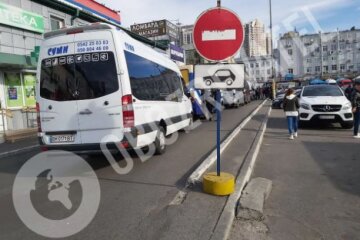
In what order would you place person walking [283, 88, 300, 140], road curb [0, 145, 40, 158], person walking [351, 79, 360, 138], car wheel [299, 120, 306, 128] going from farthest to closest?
car wheel [299, 120, 306, 128]
person walking [283, 88, 300, 140]
person walking [351, 79, 360, 138]
road curb [0, 145, 40, 158]

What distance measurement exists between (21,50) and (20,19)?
1.38 m

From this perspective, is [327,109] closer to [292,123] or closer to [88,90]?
[292,123]

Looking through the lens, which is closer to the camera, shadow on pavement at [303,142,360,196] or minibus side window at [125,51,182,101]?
shadow on pavement at [303,142,360,196]

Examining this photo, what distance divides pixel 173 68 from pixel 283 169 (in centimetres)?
544

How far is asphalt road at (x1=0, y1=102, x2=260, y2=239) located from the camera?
4.02 m

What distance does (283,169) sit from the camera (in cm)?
693

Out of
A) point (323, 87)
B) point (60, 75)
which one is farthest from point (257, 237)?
point (323, 87)

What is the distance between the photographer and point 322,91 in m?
13.7

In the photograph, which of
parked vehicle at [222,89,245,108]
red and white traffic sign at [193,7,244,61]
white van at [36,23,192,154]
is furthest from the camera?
parked vehicle at [222,89,245,108]

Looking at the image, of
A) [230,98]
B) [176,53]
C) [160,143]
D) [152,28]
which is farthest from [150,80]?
[152,28]

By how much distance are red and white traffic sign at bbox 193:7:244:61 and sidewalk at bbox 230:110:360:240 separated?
2321 mm

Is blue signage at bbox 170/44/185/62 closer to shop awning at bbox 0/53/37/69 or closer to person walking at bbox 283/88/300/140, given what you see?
shop awning at bbox 0/53/37/69

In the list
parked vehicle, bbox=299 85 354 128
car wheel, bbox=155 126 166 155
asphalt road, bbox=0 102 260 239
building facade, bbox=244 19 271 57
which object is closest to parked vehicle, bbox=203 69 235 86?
asphalt road, bbox=0 102 260 239

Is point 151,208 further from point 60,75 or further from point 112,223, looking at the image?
point 60,75
